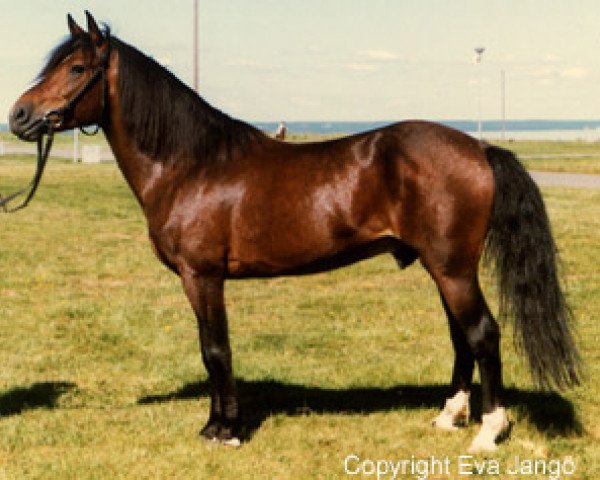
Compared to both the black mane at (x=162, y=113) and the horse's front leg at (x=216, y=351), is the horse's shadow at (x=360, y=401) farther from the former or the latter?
the black mane at (x=162, y=113)

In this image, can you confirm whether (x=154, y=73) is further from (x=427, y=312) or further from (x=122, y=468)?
(x=427, y=312)

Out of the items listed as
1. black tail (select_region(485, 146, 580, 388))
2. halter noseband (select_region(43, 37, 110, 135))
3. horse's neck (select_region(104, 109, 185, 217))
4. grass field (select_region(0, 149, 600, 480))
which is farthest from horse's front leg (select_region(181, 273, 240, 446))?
black tail (select_region(485, 146, 580, 388))

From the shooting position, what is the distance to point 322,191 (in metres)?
5.76

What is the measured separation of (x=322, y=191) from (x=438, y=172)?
0.83 m

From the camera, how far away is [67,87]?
5.75 m

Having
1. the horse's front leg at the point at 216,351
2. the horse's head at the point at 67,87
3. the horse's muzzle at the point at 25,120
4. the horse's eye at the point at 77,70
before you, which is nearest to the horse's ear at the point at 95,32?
the horse's head at the point at 67,87

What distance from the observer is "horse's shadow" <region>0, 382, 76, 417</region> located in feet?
22.9

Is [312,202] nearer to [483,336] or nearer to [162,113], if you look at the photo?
[162,113]

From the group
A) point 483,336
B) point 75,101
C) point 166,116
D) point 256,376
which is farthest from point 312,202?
point 256,376

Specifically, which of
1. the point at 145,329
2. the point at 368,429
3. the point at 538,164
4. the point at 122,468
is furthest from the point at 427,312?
the point at 538,164

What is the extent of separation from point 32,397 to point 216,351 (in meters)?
2.34

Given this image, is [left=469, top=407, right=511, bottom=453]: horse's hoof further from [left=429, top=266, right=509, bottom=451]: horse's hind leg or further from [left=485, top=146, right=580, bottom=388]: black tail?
[left=485, top=146, right=580, bottom=388]: black tail

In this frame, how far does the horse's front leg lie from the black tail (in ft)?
6.70

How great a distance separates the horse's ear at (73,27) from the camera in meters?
5.66
